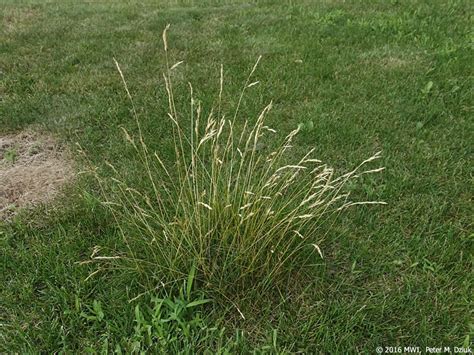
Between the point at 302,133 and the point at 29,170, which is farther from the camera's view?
the point at 302,133

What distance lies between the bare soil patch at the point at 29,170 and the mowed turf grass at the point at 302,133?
0.67 ft

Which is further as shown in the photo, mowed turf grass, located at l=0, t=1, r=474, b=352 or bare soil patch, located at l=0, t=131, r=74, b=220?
bare soil patch, located at l=0, t=131, r=74, b=220

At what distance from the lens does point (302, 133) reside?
4082 millimetres

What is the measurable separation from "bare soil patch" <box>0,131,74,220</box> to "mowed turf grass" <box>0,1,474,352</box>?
0.20 metres

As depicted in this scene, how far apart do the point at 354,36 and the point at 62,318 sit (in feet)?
19.1

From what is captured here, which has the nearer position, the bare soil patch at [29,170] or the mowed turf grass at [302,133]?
the mowed turf grass at [302,133]

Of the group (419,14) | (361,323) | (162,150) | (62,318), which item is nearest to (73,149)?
(162,150)

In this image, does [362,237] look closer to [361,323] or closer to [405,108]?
[361,323]

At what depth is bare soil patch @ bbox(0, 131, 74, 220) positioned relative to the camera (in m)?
3.30

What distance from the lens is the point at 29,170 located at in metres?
3.66

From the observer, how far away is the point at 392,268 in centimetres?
262

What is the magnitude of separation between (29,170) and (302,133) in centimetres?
268

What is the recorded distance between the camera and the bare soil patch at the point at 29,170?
3.30m

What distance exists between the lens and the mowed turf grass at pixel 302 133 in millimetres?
2340
